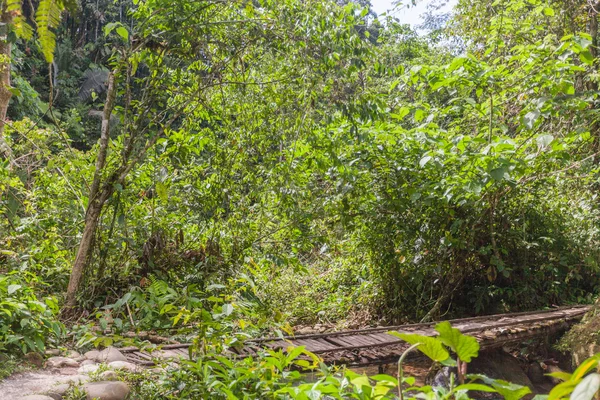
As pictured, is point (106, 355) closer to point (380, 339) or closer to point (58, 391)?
point (58, 391)

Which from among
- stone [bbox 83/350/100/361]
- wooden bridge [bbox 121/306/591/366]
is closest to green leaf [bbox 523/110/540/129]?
wooden bridge [bbox 121/306/591/366]

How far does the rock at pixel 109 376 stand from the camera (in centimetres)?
244

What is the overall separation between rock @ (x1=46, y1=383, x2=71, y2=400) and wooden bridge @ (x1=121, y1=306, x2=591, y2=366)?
0.46 metres

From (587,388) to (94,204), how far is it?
10.9ft

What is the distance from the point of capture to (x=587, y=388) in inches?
35.4

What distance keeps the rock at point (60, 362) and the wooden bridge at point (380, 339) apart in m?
0.28

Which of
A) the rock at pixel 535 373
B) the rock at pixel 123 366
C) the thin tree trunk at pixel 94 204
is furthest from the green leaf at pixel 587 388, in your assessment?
the rock at pixel 535 373

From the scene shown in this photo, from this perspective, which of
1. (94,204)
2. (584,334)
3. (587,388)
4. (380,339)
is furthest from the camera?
(584,334)

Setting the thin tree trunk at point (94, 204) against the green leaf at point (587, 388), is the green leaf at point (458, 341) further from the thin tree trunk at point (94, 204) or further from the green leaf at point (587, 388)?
the thin tree trunk at point (94, 204)

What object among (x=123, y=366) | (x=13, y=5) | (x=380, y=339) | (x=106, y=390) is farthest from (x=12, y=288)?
(x=380, y=339)

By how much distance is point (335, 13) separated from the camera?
3.96 m

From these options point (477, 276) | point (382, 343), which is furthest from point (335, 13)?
point (477, 276)

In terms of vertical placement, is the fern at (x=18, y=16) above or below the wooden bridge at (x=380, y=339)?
above

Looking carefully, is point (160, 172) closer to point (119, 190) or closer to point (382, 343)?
point (119, 190)
